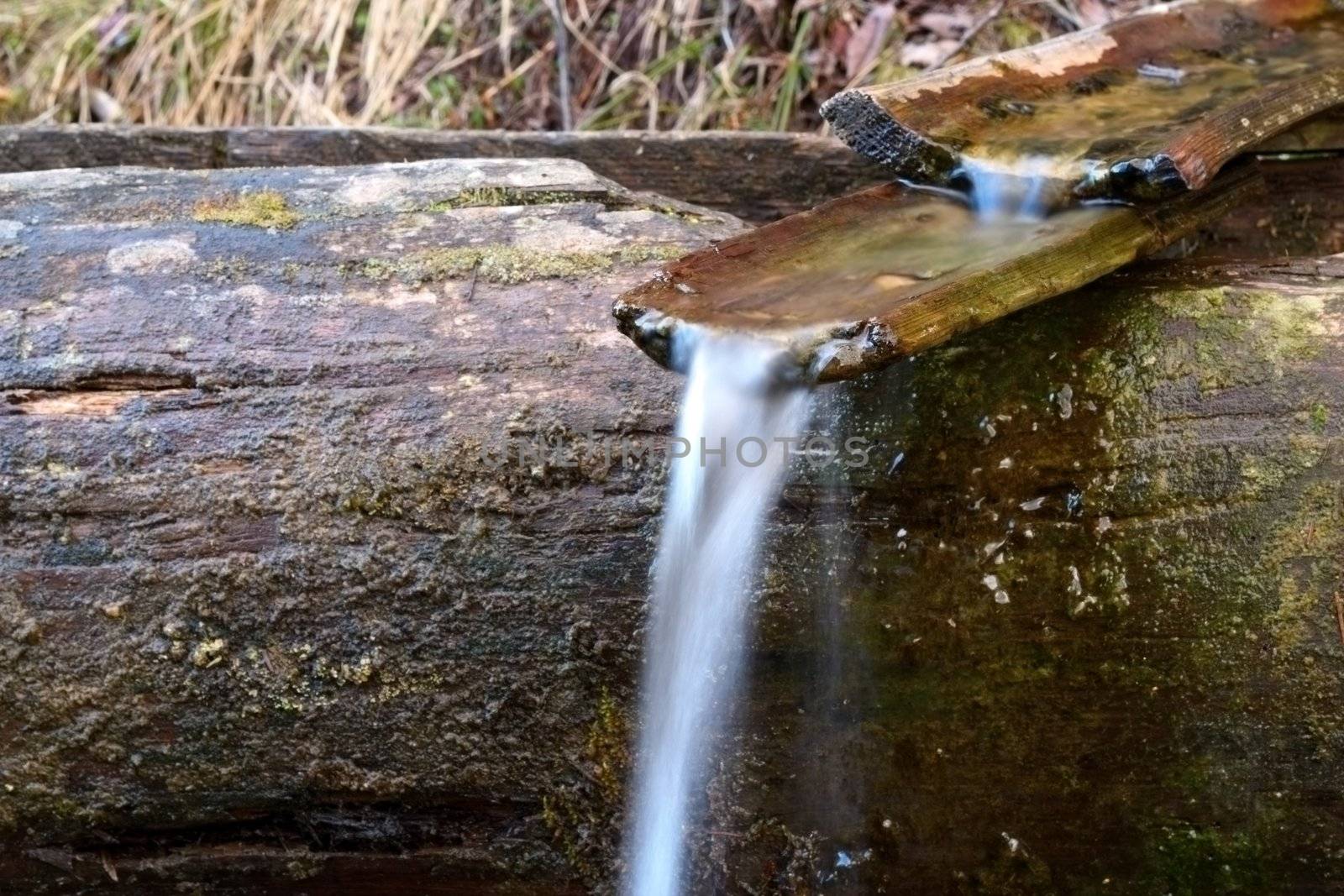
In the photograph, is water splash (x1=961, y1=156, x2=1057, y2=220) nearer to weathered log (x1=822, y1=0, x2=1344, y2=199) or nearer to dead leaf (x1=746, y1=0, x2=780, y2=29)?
weathered log (x1=822, y1=0, x2=1344, y2=199)

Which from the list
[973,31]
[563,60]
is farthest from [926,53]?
[563,60]

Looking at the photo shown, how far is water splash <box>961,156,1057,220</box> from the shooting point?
5.32 feet

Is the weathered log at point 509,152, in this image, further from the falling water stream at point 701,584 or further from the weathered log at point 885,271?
the falling water stream at point 701,584

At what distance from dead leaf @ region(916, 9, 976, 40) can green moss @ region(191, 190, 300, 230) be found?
99.0 inches

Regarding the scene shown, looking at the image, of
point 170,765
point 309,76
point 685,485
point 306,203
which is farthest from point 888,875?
point 309,76

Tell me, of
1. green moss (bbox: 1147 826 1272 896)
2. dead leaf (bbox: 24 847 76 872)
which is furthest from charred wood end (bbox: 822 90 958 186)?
dead leaf (bbox: 24 847 76 872)

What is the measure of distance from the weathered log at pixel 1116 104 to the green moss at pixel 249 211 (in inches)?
34.0

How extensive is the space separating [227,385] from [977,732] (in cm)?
115

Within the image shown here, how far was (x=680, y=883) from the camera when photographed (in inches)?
62.9

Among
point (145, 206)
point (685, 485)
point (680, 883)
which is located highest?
point (145, 206)

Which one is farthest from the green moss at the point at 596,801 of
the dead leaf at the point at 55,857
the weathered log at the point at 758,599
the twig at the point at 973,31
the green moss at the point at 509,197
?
the twig at the point at 973,31

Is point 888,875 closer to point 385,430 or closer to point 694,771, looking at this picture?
point 694,771

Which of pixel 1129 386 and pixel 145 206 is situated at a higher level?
pixel 145 206

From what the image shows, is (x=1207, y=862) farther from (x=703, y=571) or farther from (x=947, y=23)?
(x=947, y=23)
